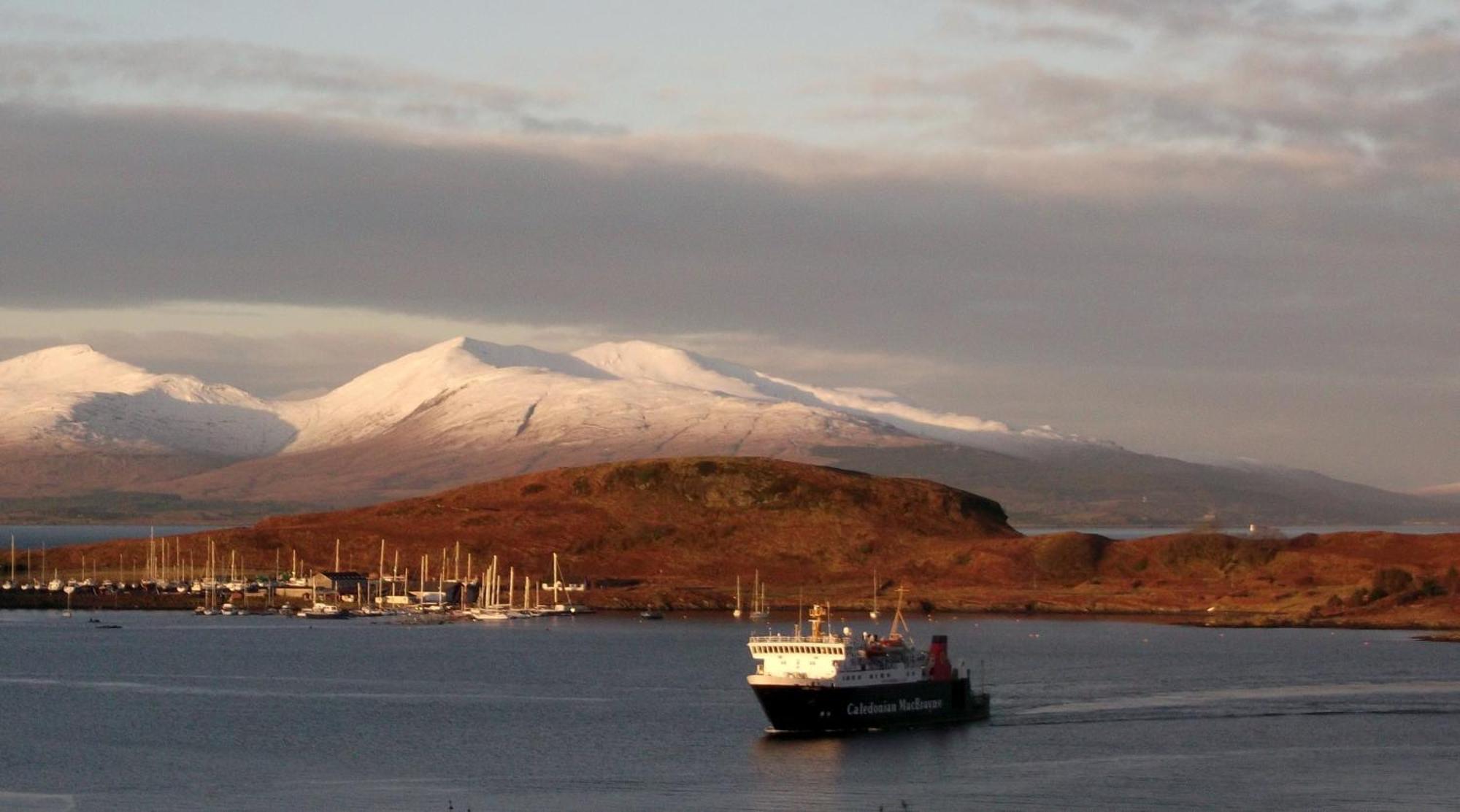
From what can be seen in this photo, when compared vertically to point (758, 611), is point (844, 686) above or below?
below

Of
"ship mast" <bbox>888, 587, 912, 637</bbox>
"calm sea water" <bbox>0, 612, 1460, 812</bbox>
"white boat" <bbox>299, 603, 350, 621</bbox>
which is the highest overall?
"ship mast" <bbox>888, 587, 912, 637</bbox>

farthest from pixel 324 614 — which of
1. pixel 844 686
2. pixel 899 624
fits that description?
pixel 844 686

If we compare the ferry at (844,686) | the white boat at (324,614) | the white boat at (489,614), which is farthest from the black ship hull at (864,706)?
the white boat at (324,614)

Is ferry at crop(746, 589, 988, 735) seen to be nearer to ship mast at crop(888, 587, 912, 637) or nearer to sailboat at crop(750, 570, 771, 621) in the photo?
ship mast at crop(888, 587, 912, 637)

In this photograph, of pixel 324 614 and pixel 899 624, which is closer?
pixel 899 624

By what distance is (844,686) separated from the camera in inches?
3733

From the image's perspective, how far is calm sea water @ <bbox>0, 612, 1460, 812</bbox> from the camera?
79062mm

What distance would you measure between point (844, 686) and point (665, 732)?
882cm

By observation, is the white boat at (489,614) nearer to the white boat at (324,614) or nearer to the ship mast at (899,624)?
the white boat at (324,614)

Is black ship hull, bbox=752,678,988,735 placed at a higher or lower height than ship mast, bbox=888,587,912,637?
lower

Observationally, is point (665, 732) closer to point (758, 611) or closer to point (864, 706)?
point (864, 706)

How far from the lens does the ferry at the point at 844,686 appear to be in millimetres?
94312

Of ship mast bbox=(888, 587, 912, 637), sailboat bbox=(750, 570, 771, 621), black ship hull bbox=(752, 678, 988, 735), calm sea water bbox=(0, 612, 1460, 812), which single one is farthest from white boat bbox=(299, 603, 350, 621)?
black ship hull bbox=(752, 678, 988, 735)

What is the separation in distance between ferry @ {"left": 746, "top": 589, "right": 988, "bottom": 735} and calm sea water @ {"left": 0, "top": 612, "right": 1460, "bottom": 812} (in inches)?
52.9
